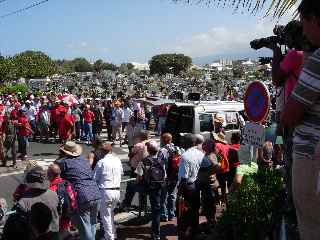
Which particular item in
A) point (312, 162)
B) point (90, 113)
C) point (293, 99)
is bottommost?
point (90, 113)

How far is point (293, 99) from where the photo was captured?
215 centimetres

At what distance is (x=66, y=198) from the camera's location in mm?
6293

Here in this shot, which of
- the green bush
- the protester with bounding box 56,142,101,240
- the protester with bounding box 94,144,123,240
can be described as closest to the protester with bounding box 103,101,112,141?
the protester with bounding box 94,144,123,240

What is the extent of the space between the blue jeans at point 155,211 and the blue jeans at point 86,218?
115 cm

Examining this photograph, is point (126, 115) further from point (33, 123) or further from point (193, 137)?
point (193, 137)

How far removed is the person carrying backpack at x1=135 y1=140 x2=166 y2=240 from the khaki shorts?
555cm

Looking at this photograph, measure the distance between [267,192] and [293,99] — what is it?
3043mm

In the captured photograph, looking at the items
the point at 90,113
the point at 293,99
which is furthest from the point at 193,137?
the point at 90,113

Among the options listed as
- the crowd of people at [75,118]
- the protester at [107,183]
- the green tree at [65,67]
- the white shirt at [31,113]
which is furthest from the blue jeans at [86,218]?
the green tree at [65,67]

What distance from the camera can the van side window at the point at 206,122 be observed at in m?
14.1

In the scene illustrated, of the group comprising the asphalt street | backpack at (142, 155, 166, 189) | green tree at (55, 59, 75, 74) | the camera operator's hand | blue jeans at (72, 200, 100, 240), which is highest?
green tree at (55, 59, 75, 74)

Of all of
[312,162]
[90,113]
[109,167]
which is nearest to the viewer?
[312,162]

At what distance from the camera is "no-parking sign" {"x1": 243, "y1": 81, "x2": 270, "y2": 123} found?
22.1 feet

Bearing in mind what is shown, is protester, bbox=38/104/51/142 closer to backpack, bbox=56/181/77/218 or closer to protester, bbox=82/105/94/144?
protester, bbox=82/105/94/144
